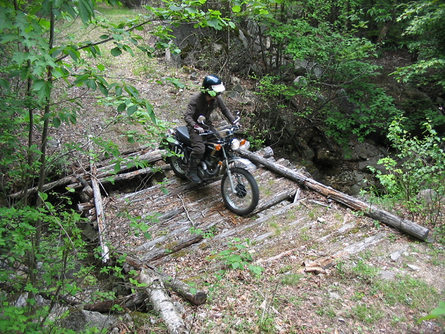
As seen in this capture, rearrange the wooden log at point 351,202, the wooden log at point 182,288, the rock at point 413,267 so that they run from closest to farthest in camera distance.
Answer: the wooden log at point 182,288, the rock at point 413,267, the wooden log at point 351,202

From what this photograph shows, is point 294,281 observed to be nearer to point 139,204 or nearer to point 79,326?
point 79,326

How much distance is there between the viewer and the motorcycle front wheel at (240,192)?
5.30 m

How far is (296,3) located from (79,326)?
35.8ft

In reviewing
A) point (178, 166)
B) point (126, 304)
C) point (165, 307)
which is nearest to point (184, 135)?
point (178, 166)

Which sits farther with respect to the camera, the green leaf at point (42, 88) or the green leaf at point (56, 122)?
the green leaf at point (56, 122)

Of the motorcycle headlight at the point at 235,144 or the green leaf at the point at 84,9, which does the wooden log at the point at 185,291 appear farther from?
the green leaf at the point at 84,9

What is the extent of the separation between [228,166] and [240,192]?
0.51 meters

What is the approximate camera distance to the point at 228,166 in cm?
554

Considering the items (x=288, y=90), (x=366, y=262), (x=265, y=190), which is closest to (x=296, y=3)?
(x=288, y=90)

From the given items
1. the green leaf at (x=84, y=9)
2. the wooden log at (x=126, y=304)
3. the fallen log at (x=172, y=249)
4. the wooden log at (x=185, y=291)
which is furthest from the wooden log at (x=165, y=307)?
the green leaf at (x=84, y=9)

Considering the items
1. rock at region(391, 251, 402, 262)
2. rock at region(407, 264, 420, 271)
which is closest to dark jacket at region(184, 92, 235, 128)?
rock at region(391, 251, 402, 262)

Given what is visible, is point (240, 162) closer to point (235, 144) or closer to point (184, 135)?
point (235, 144)

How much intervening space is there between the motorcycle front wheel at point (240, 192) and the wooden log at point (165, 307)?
2.12 m

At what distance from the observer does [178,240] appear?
16.8 feet
